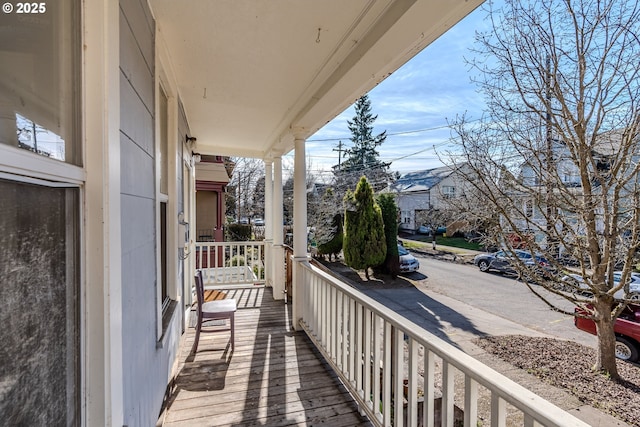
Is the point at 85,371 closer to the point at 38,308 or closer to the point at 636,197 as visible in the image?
the point at 38,308

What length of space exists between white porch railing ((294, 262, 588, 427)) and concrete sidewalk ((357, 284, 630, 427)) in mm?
653

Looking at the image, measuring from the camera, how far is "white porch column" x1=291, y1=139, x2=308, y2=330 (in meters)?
3.61

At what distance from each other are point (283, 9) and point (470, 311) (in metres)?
7.73

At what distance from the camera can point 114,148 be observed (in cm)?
96

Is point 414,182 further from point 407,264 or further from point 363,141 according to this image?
point 407,264

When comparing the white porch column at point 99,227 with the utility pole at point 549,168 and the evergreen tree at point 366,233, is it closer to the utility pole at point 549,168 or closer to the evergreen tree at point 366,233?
the utility pole at point 549,168

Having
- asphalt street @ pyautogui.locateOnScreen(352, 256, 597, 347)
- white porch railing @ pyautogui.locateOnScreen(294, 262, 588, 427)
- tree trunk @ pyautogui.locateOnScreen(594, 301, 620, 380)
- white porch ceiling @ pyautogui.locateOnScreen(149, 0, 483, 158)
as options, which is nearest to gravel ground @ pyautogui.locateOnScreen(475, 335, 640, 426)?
tree trunk @ pyautogui.locateOnScreen(594, 301, 620, 380)

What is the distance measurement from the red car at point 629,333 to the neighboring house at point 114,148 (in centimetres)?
458

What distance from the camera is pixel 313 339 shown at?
10.2 feet

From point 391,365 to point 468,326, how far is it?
16.6ft

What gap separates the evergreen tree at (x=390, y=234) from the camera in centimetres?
1071

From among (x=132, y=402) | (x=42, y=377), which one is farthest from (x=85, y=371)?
(x=132, y=402)

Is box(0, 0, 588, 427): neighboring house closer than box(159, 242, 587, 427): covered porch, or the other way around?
box(0, 0, 588, 427): neighboring house

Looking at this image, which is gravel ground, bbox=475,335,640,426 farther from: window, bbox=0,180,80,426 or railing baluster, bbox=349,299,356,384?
window, bbox=0,180,80,426
